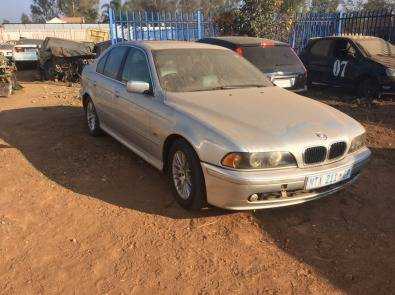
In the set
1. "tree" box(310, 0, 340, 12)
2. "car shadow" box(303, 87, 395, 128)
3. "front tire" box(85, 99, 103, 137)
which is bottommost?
"car shadow" box(303, 87, 395, 128)

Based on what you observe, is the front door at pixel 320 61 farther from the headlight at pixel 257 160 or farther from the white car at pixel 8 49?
the white car at pixel 8 49

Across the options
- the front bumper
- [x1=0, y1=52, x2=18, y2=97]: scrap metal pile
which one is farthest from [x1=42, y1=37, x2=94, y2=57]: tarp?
the front bumper

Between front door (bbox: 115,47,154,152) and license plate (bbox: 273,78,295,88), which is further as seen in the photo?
license plate (bbox: 273,78,295,88)

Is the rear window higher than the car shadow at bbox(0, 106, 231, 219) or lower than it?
higher

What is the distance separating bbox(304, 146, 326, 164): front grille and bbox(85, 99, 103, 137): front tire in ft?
12.4

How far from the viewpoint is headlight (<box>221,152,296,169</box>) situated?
11.6 ft

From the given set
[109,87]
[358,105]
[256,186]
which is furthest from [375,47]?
[256,186]

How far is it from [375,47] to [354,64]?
851 millimetres

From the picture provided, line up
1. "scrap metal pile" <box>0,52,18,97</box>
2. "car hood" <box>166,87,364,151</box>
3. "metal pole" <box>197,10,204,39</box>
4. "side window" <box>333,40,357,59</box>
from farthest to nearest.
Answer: "metal pole" <box>197,10,204,39</box> → "scrap metal pile" <box>0,52,18,97</box> → "side window" <box>333,40,357,59</box> → "car hood" <box>166,87,364,151</box>

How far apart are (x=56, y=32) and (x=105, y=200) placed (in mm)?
29526

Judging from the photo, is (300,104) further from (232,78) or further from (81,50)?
(81,50)

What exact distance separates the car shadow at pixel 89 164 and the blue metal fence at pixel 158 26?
567cm

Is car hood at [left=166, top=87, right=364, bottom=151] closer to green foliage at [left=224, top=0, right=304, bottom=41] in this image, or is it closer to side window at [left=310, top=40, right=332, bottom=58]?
side window at [left=310, top=40, right=332, bottom=58]

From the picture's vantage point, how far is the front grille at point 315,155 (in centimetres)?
367
